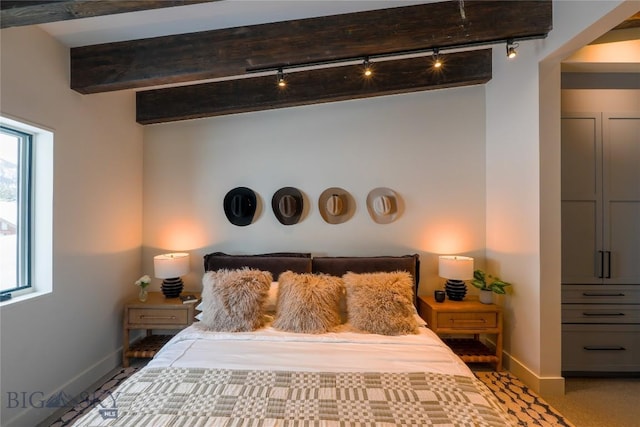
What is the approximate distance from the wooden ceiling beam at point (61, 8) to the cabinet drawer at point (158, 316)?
86.4 inches

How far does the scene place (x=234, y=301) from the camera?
2.31 metres

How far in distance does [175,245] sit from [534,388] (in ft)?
11.4

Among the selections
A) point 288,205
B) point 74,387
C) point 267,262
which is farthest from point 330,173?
point 74,387

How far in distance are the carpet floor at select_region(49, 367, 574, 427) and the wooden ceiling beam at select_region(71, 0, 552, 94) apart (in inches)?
94.3

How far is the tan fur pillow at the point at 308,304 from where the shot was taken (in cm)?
226

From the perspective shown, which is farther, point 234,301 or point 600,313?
point 600,313

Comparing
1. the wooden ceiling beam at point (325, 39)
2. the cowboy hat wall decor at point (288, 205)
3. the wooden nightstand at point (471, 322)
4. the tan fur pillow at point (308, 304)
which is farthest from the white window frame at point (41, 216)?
the wooden nightstand at point (471, 322)

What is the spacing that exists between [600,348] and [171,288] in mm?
3875

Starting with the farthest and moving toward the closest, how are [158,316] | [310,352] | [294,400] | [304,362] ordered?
[158,316] → [310,352] → [304,362] → [294,400]

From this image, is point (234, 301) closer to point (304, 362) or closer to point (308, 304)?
point (308, 304)

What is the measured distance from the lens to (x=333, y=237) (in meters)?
Result: 3.16

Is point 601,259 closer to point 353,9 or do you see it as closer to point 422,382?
point 422,382

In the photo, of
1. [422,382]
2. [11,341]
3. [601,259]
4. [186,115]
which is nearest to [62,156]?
[186,115]

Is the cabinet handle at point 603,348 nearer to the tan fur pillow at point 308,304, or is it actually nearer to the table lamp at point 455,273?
the table lamp at point 455,273
